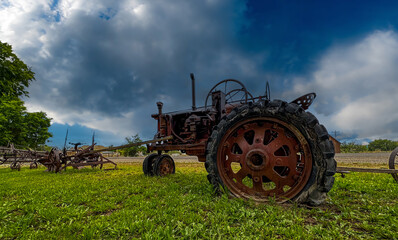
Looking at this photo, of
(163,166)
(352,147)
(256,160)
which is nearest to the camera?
(256,160)

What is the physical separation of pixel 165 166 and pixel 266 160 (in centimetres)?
401

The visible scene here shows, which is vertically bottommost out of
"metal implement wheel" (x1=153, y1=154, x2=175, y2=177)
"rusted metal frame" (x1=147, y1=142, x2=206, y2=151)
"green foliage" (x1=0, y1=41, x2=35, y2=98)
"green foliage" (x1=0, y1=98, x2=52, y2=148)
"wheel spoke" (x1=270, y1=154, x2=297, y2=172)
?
"metal implement wheel" (x1=153, y1=154, x2=175, y2=177)

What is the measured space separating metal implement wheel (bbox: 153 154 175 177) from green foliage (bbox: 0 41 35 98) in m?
20.3

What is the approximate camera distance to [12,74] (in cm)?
1822

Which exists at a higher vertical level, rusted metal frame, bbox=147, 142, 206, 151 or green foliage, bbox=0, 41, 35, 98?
green foliage, bbox=0, 41, 35, 98

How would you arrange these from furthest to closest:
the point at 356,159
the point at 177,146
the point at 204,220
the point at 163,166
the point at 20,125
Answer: the point at 20,125 < the point at 356,159 < the point at 163,166 < the point at 177,146 < the point at 204,220

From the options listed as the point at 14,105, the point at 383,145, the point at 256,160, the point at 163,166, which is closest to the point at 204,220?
the point at 256,160

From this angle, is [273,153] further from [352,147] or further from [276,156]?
[352,147]

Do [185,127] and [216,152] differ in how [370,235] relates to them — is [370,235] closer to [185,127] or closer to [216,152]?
[216,152]

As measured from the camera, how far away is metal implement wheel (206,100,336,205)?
7.84 feet

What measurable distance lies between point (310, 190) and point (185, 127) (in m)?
3.66

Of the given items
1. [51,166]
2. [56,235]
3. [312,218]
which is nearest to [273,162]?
[312,218]

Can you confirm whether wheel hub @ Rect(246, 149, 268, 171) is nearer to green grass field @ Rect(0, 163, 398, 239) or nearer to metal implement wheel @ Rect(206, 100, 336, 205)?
metal implement wheel @ Rect(206, 100, 336, 205)

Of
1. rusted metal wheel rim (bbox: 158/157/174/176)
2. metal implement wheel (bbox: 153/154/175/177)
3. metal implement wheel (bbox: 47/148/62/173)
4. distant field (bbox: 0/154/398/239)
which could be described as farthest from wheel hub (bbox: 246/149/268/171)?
metal implement wheel (bbox: 47/148/62/173)
